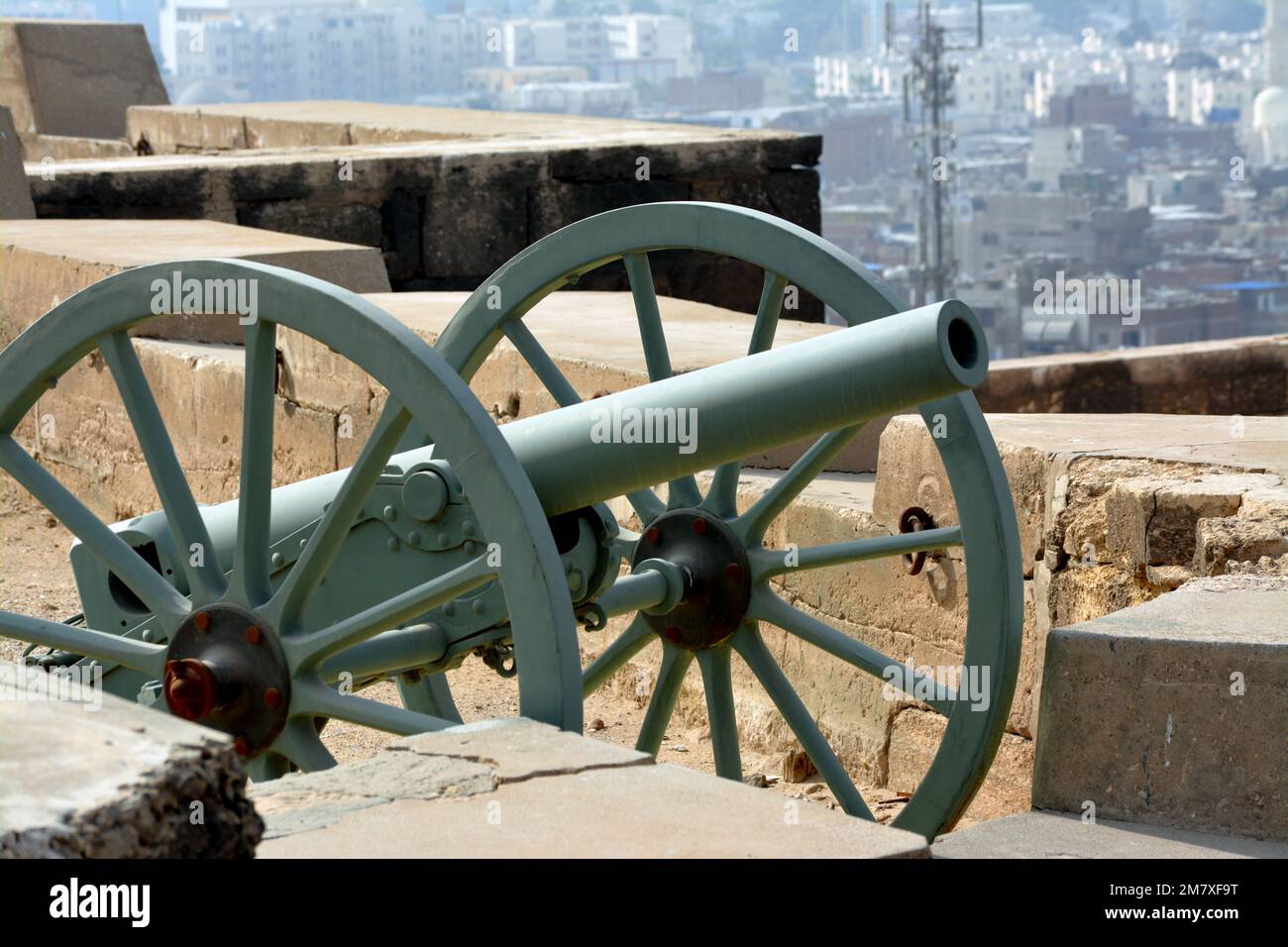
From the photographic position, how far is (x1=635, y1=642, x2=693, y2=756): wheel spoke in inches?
163

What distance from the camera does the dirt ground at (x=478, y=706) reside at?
16.8 ft

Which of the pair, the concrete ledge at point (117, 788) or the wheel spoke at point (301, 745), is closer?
the concrete ledge at point (117, 788)

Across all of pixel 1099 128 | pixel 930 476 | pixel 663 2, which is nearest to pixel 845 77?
pixel 1099 128

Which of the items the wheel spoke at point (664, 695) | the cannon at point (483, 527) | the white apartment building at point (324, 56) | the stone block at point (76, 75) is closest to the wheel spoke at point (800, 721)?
the cannon at point (483, 527)

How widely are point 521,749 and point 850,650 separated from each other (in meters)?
1.30

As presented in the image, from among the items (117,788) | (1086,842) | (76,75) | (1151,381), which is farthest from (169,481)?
(76,75)

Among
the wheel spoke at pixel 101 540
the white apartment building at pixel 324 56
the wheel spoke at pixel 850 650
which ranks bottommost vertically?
the wheel spoke at pixel 850 650

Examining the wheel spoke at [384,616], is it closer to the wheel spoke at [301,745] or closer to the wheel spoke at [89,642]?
the wheel spoke at [301,745]

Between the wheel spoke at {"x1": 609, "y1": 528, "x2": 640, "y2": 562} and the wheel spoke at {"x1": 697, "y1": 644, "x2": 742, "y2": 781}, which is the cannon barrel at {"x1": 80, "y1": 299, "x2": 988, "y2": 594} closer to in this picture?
the wheel spoke at {"x1": 609, "y1": 528, "x2": 640, "y2": 562}

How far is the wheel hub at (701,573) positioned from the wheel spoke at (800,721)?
0.15ft

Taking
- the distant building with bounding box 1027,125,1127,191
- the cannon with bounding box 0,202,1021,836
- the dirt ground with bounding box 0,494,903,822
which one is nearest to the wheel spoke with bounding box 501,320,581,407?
the cannon with bounding box 0,202,1021,836

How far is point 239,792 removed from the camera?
2139 millimetres
